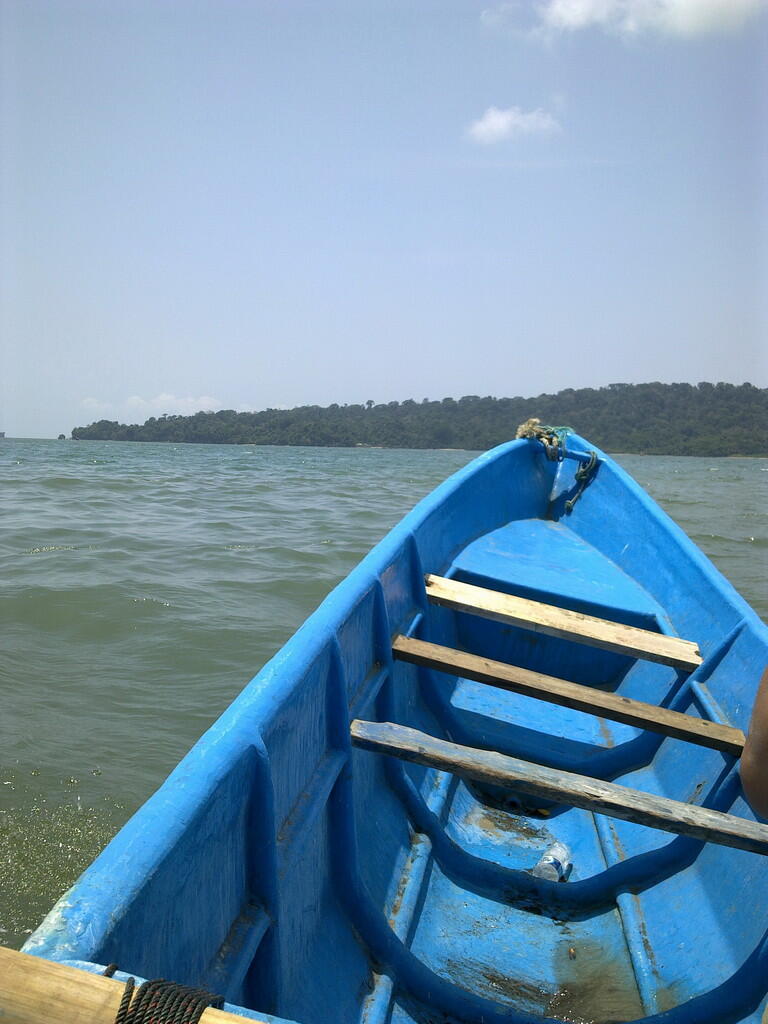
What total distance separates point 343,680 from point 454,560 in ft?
7.03

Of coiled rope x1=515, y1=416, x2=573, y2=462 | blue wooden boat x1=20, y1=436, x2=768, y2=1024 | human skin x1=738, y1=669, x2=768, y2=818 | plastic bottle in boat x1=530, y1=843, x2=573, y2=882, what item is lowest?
plastic bottle in boat x1=530, y1=843, x2=573, y2=882

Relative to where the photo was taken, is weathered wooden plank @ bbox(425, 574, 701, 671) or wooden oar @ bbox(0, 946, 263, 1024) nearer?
wooden oar @ bbox(0, 946, 263, 1024)

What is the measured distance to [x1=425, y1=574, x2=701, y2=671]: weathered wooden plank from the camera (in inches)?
118

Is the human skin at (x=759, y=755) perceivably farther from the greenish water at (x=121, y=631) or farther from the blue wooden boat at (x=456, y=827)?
the greenish water at (x=121, y=631)

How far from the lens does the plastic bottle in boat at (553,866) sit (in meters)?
2.61

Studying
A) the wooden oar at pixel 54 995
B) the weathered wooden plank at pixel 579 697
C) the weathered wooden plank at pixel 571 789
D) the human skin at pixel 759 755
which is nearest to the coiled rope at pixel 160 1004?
the wooden oar at pixel 54 995

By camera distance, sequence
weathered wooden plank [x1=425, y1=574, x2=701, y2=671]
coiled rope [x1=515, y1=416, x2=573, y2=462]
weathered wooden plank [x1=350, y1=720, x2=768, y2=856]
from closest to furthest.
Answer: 1. weathered wooden plank [x1=350, y1=720, x2=768, y2=856]
2. weathered wooden plank [x1=425, y1=574, x2=701, y2=671]
3. coiled rope [x1=515, y1=416, x2=573, y2=462]

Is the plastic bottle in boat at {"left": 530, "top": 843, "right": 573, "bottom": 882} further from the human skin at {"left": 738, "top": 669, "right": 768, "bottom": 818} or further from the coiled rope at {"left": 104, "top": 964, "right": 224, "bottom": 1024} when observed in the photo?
the coiled rope at {"left": 104, "top": 964, "right": 224, "bottom": 1024}

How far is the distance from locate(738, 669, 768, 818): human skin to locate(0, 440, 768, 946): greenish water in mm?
2676

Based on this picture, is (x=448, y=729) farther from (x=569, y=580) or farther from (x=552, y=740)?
(x=569, y=580)

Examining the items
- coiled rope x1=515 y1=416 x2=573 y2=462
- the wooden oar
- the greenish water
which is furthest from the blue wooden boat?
coiled rope x1=515 y1=416 x2=573 y2=462

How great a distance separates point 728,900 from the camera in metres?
2.15

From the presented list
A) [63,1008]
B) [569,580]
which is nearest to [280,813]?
[63,1008]

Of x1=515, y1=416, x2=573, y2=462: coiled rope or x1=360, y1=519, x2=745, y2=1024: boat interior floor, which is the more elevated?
x1=515, y1=416, x2=573, y2=462: coiled rope
